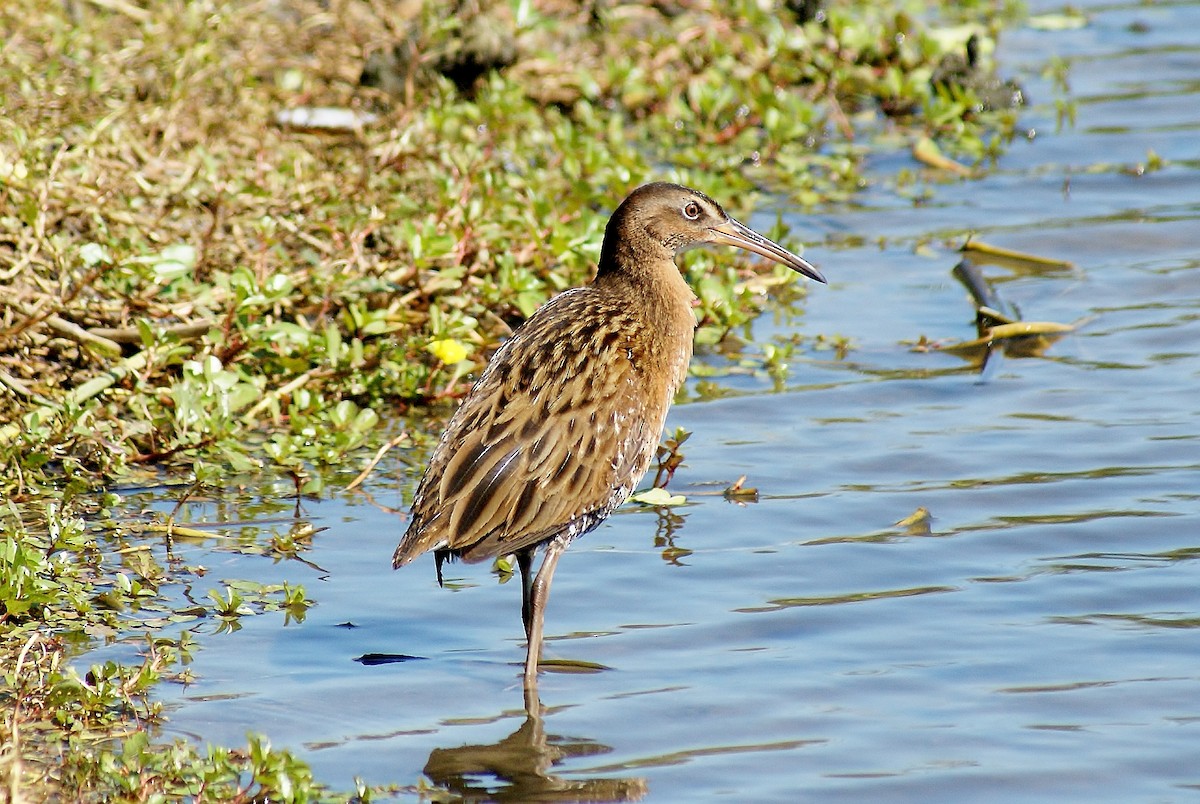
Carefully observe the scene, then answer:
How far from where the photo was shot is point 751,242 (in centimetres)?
643

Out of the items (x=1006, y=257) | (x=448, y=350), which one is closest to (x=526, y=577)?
(x=448, y=350)

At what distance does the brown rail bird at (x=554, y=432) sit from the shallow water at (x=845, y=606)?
34 centimetres

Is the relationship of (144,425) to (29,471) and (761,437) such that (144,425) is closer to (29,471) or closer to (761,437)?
(29,471)

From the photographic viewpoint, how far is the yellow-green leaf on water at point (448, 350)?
22.5 feet

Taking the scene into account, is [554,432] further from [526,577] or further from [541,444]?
[526,577]

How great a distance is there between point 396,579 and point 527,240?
7.36 ft

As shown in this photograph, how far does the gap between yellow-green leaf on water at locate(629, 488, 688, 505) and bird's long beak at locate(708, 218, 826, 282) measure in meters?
0.91

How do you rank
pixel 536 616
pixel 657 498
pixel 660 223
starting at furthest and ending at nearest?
pixel 657 498
pixel 660 223
pixel 536 616

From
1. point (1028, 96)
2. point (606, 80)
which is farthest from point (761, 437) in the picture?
point (1028, 96)

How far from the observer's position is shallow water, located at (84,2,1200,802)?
4.77 metres

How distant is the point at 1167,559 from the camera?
5.97 meters

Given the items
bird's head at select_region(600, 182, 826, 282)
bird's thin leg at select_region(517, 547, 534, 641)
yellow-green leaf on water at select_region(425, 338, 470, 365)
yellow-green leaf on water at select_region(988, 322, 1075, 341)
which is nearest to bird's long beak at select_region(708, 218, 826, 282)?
bird's head at select_region(600, 182, 826, 282)

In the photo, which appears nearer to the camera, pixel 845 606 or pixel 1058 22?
pixel 845 606

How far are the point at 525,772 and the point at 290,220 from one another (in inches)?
136
